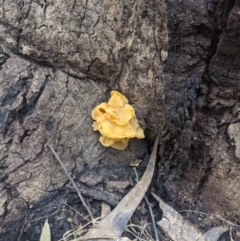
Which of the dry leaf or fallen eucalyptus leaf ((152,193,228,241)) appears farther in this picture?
fallen eucalyptus leaf ((152,193,228,241))

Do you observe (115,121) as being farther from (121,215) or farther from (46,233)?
(46,233)

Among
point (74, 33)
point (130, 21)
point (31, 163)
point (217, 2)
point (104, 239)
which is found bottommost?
point (104, 239)

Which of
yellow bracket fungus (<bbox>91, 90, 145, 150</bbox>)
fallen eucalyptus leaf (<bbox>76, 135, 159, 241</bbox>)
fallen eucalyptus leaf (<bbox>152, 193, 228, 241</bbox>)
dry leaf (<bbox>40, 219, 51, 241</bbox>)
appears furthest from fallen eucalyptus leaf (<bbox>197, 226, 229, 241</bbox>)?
dry leaf (<bbox>40, 219, 51, 241</bbox>)

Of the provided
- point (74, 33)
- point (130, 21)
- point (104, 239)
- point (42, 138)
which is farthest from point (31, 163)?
point (130, 21)

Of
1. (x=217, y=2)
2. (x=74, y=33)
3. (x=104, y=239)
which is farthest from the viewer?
(x=74, y=33)

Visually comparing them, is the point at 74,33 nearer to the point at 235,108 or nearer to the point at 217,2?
the point at 217,2

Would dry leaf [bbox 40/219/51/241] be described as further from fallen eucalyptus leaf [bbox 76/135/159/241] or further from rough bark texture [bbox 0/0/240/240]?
fallen eucalyptus leaf [bbox 76/135/159/241]

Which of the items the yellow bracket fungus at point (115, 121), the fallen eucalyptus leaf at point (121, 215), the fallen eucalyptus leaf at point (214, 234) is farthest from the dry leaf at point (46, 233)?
the fallen eucalyptus leaf at point (214, 234)
